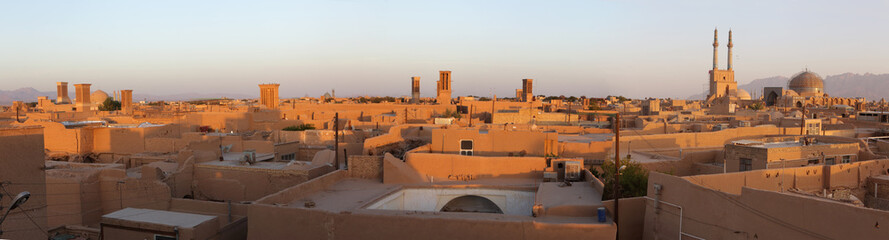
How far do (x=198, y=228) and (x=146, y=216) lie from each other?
1.64m

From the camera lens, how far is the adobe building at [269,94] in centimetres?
5038

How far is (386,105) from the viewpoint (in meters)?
47.1

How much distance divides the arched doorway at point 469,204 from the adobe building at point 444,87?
36.7 metres

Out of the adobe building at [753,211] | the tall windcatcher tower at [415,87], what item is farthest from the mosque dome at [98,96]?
the adobe building at [753,211]

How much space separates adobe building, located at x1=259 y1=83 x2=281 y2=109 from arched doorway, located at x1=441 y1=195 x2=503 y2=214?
39328mm

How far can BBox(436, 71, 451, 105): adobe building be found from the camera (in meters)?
51.2

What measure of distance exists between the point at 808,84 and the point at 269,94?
6822 centimetres

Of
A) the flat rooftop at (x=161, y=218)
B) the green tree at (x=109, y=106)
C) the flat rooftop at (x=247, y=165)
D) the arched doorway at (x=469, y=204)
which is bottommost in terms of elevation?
the arched doorway at (x=469, y=204)

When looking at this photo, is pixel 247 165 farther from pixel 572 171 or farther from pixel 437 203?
pixel 572 171

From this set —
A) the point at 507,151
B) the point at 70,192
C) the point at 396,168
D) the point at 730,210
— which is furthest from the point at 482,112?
the point at 730,210

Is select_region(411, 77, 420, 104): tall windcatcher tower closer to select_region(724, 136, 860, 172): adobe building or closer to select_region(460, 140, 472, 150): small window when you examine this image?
select_region(460, 140, 472, 150): small window

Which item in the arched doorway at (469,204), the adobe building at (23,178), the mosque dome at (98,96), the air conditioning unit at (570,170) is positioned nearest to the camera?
the adobe building at (23,178)

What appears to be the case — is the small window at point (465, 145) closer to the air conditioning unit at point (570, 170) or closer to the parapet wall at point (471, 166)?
the parapet wall at point (471, 166)

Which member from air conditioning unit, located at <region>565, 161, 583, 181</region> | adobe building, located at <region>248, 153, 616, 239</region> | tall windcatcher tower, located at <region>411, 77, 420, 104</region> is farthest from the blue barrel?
tall windcatcher tower, located at <region>411, 77, 420, 104</region>
